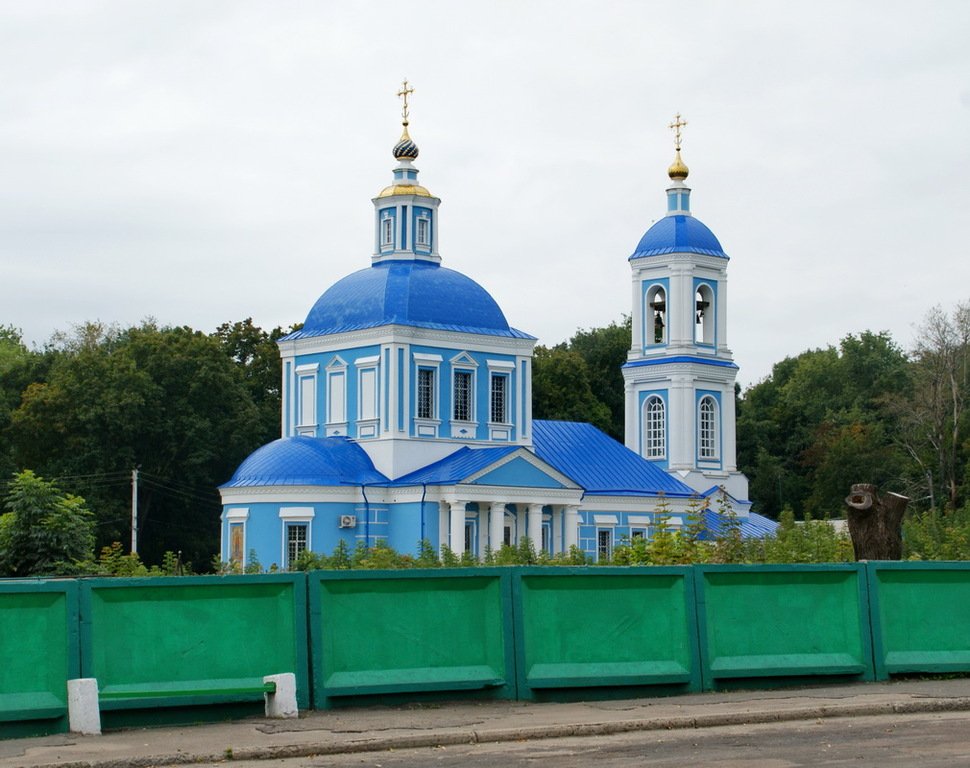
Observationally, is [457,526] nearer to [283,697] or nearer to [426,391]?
[426,391]

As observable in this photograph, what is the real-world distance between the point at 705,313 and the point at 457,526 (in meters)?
16.8

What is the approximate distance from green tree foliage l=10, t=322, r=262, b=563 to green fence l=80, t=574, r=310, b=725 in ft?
174

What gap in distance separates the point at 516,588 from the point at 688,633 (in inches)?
70.4

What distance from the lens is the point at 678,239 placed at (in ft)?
213

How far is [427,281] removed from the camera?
5822cm

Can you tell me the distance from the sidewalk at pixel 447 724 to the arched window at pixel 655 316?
49.3 m

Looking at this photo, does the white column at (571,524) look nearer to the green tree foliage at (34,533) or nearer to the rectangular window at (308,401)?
the rectangular window at (308,401)

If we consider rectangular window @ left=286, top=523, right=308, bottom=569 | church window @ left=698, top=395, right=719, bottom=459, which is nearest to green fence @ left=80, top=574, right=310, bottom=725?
rectangular window @ left=286, top=523, right=308, bottom=569

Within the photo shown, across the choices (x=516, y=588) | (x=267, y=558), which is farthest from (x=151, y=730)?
(x=267, y=558)

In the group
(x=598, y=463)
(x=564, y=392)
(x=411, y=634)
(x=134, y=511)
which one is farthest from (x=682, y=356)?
(x=411, y=634)

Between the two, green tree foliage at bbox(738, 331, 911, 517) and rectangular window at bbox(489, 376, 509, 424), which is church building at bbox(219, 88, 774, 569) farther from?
green tree foliage at bbox(738, 331, 911, 517)

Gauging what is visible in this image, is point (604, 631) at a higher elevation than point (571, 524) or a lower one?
Answer: lower

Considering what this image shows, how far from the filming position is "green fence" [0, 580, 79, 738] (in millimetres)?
14180

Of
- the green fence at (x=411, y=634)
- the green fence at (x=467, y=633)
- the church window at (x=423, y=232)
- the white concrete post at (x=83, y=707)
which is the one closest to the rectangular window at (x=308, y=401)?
the church window at (x=423, y=232)
